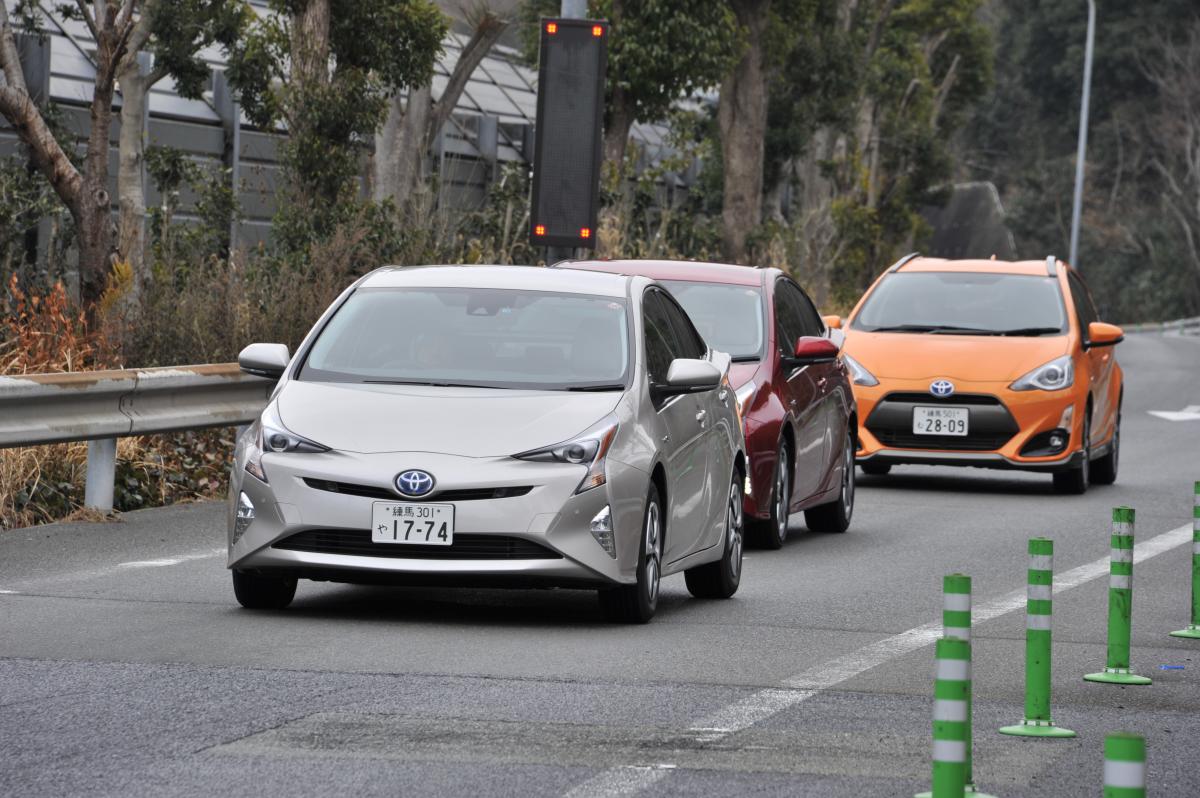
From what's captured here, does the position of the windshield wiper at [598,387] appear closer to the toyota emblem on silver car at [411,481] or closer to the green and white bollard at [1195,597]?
the toyota emblem on silver car at [411,481]

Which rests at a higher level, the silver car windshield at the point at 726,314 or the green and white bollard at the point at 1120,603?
the silver car windshield at the point at 726,314

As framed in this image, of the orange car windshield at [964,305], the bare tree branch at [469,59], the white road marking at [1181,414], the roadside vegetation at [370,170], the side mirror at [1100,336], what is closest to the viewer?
the roadside vegetation at [370,170]

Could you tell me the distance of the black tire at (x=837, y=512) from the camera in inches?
567

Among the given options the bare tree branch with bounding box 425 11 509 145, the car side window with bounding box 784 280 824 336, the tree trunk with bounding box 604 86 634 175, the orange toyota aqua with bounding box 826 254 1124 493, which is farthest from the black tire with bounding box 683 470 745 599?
the tree trunk with bounding box 604 86 634 175

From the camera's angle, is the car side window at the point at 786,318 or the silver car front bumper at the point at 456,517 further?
the car side window at the point at 786,318

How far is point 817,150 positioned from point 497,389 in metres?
43.9

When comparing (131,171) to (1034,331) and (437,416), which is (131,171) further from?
(437,416)

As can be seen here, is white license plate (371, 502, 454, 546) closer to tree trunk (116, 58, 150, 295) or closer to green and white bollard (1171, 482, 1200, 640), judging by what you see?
green and white bollard (1171, 482, 1200, 640)

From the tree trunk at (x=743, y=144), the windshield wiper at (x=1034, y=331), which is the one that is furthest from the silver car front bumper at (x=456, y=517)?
the tree trunk at (x=743, y=144)

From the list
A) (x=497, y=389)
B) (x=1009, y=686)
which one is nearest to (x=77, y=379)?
(x=497, y=389)

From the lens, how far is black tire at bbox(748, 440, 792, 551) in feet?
42.7

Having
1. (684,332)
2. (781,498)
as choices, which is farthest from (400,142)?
(684,332)

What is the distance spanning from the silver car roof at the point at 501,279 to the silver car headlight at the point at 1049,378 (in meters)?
7.48

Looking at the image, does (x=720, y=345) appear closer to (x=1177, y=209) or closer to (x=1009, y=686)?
(x=1009, y=686)
